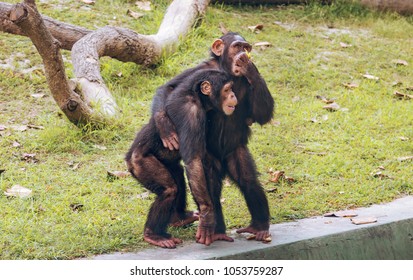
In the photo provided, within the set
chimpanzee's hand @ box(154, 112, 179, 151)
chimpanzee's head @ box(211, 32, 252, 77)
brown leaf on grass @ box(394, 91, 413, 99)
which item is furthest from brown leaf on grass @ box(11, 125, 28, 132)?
brown leaf on grass @ box(394, 91, 413, 99)

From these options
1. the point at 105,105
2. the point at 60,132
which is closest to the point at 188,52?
the point at 105,105

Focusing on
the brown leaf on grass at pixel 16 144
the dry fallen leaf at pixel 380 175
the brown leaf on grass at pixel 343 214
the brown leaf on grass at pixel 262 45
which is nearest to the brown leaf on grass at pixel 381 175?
the dry fallen leaf at pixel 380 175

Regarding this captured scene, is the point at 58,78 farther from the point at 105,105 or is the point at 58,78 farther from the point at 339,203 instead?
the point at 339,203

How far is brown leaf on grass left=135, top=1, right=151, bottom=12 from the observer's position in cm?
995

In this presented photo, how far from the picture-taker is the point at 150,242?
4.93 meters

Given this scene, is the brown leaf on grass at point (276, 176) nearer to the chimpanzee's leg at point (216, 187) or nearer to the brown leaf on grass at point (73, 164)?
the chimpanzee's leg at point (216, 187)

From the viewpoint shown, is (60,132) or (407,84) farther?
(407,84)

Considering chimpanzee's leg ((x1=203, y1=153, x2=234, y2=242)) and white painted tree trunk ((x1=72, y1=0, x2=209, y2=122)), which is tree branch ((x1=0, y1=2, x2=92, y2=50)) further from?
chimpanzee's leg ((x1=203, y1=153, x2=234, y2=242))

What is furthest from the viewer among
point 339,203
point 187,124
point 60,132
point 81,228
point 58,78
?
point 60,132

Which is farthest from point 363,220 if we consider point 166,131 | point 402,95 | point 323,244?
point 402,95

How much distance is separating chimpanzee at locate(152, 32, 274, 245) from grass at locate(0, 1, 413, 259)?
14.9 inches

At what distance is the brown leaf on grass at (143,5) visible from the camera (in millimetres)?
9953

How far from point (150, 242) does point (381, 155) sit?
2.93 m

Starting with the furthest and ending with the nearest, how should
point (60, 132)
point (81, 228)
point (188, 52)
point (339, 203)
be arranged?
point (188, 52) < point (60, 132) < point (339, 203) < point (81, 228)
